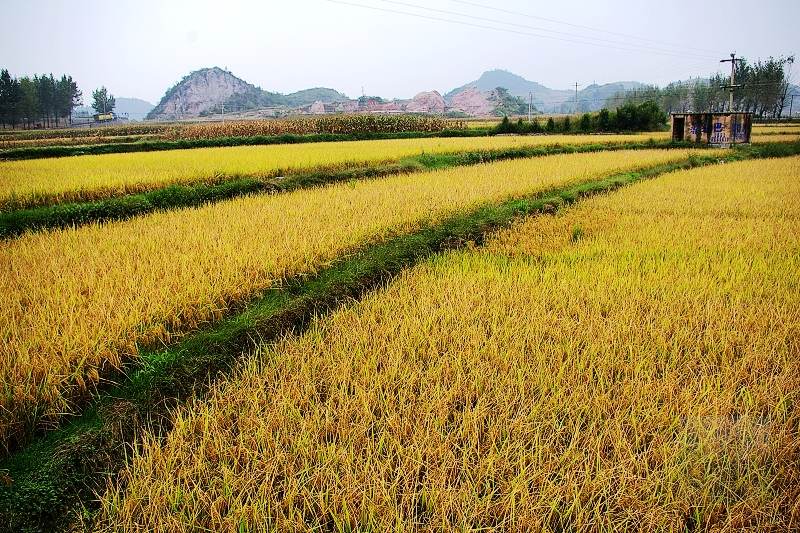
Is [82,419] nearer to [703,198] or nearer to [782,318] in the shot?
[782,318]

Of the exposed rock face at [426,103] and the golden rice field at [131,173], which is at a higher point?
the exposed rock face at [426,103]

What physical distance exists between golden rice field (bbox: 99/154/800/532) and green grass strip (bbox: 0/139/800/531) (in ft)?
0.57

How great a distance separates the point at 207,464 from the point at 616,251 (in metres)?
4.53

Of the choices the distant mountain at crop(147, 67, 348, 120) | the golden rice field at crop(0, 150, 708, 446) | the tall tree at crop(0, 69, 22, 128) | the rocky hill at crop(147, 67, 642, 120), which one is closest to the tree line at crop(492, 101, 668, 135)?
the golden rice field at crop(0, 150, 708, 446)

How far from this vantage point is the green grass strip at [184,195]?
6688 millimetres

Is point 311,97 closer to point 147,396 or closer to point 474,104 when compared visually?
point 474,104

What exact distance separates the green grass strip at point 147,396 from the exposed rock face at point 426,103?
105 meters

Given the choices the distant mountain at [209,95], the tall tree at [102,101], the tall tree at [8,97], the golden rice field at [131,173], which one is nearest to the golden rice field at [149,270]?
the golden rice field at [131,173]

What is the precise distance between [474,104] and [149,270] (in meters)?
124

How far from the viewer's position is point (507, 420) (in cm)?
211

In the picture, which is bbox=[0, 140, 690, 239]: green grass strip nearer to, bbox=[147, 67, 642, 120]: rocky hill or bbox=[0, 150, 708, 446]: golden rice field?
bbox=[0, 150, 708, 446]: golden rice field

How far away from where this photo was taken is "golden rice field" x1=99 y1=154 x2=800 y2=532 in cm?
165

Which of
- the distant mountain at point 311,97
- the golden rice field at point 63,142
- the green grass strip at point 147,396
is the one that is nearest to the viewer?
the green grass strip at point 147,396

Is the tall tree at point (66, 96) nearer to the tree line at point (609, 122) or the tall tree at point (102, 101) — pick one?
the tall tree at point (102, 101)
